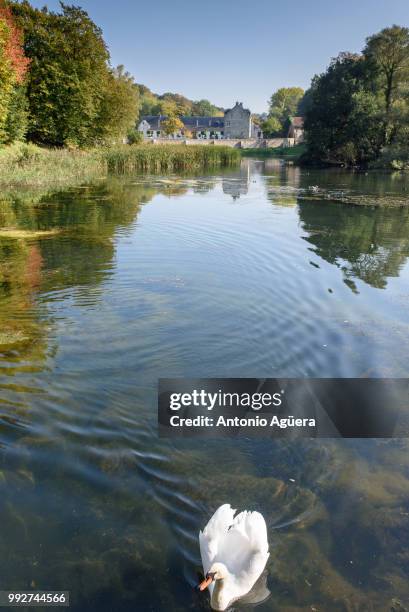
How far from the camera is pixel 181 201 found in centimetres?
2334

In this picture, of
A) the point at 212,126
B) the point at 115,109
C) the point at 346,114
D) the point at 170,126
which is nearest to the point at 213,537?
the point at 115,109

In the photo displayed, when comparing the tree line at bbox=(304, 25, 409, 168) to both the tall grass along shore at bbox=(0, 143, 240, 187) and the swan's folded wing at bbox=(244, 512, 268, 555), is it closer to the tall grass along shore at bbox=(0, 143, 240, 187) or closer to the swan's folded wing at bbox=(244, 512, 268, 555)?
the tall grass along shore at bbox=(0, 143, 240, 187)

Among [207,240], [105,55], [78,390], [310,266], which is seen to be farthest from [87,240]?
[105,55]

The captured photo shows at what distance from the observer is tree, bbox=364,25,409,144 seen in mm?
50375

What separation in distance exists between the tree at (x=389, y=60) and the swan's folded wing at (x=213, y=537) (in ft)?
183

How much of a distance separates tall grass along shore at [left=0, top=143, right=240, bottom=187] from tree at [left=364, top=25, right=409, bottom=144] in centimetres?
1789

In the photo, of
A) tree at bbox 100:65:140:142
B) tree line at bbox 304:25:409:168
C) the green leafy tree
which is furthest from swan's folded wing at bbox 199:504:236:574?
tree line at bbox 304:25:409:168

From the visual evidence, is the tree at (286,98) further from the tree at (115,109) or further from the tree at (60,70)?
the tree at (60,70)

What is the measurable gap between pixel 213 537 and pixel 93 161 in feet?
124

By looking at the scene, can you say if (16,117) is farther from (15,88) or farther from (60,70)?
(60,70)

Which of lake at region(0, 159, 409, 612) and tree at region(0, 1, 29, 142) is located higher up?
tree at region(0, 1, 29, 142)

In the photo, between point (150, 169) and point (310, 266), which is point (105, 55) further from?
point (310, 266)

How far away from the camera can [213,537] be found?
319 centimetres

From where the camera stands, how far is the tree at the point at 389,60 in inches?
1983
